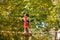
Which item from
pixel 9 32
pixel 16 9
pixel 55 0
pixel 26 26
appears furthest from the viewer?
pixel 55 0

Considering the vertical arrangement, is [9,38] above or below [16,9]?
below

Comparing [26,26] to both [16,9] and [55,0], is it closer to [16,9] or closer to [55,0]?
[16,9]

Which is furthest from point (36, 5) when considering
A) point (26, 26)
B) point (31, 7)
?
point (26, 26)

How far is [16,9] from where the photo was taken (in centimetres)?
1664

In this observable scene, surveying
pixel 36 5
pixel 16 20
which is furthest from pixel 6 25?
pixel 36 5

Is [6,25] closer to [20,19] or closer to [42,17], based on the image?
[20,19]

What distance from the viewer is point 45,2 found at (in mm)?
17125

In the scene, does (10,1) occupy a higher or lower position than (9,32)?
higher

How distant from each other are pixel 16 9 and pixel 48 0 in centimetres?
165

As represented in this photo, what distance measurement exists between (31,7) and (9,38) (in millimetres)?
2031

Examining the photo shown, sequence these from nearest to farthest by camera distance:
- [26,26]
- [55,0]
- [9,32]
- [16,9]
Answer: [26,26] → [9,32] → [16,9] → [55,0]

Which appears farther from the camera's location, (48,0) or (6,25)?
(48,0)

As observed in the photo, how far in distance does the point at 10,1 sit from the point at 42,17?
5.50 ft

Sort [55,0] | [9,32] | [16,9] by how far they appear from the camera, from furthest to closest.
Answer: [55,0]
[16,9]
[9,32]
